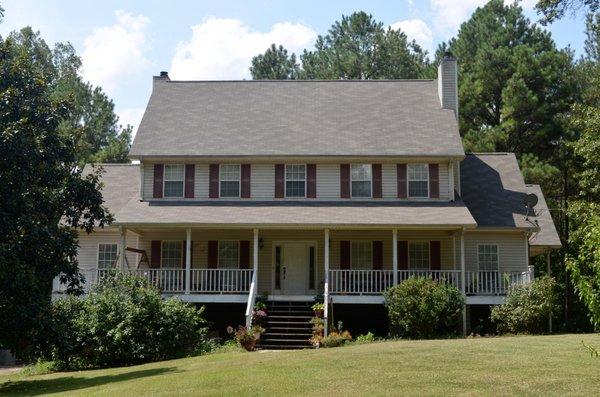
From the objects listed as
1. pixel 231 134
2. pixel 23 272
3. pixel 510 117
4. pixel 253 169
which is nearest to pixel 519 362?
pixel 23 272

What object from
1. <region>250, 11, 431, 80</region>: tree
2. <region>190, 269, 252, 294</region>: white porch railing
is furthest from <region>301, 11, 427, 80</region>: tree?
<region>190, 269, 252, 294</region>: white porch railing

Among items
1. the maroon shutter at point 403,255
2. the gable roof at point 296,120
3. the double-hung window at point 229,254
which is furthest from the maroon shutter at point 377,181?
the double-hung window at point 229,254

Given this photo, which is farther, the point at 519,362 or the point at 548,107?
the point at 548,107

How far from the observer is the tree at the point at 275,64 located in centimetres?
5709

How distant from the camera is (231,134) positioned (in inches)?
1150

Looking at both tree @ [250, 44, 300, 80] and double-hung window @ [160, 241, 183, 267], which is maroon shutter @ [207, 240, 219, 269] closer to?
double-hung window @ [160, 241, 183, 267]

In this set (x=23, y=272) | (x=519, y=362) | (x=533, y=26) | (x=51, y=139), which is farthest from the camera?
(x=533, y=26)

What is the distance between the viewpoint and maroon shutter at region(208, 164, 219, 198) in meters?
28.0

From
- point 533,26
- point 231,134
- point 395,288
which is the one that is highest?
point 533,26

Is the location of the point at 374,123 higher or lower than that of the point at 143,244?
higher

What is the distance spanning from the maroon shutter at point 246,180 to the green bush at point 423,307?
6840 millimetres

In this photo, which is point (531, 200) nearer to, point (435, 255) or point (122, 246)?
point (435, 255)

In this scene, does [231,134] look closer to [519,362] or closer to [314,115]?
[314,115]

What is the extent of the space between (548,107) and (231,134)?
60.7ft
